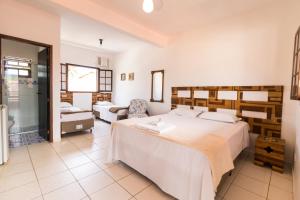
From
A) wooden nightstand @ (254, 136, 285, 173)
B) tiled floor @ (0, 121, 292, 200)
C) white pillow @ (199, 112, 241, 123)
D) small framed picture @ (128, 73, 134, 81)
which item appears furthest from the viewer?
small framed picture @ (128, 73, 134, 81)

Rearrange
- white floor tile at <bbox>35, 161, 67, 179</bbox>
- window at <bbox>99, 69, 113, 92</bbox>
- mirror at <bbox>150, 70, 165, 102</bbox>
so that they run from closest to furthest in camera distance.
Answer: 1. white floor tile at <bbox>35, 161, 67, 179</bbox>
2. mirror at <bbox>150, 70, 165, 102</bbox>
3. window at <bbox>99, 69, 113, 92</bbox>

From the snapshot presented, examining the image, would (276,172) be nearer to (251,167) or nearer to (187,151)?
(251,167)

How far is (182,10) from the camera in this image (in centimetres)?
290

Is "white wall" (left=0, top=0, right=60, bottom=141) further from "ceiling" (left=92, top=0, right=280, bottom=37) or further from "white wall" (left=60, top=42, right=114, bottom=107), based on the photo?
"white wall" (left=60, top=42, right=114, bottom=107)

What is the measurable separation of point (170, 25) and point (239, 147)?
9.70ft

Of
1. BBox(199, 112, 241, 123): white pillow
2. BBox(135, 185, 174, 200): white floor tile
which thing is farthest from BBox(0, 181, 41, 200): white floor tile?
BBox(199, 112, 241, 123): white pillow

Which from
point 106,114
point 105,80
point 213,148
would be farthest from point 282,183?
point 105,80

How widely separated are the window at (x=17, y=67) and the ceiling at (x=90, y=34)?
125 cm

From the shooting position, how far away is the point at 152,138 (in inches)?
72.4

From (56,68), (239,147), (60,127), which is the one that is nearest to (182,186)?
(239,147)

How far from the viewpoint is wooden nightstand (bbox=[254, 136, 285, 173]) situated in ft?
7.19

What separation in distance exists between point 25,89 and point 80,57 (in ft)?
7.36

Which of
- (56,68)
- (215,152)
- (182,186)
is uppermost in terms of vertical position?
(56,68)

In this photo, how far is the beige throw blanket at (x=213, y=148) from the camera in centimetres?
141
